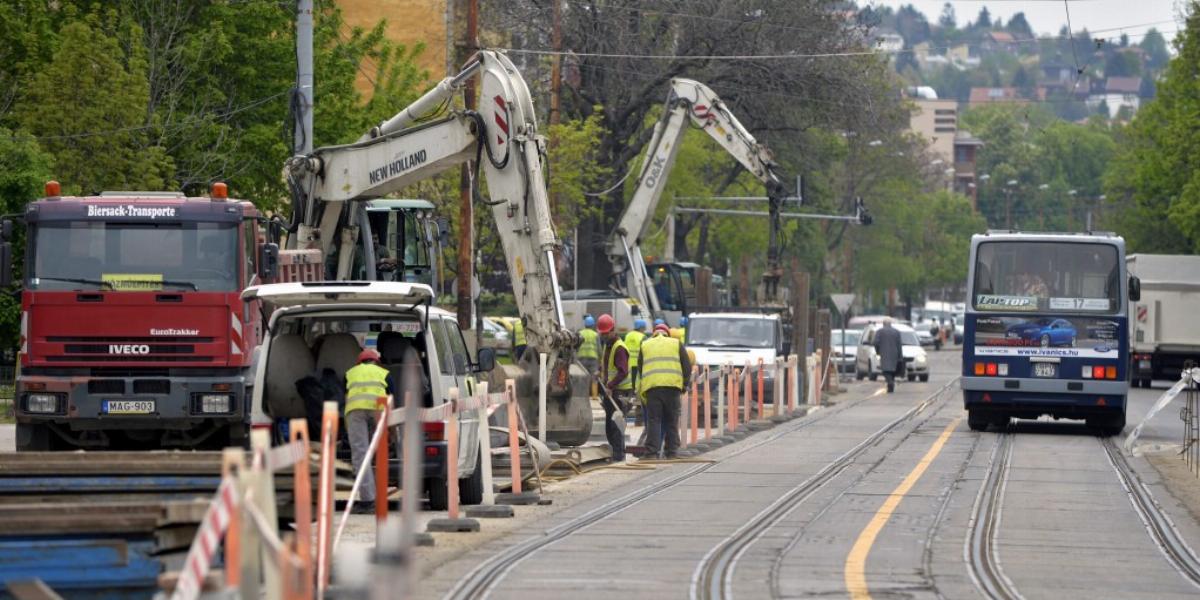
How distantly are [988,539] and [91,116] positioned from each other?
19498 millimetres

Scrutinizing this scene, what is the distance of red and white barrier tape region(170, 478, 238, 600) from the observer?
6.82 meters

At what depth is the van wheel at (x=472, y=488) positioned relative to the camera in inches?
647

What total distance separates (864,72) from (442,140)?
28.7 meters

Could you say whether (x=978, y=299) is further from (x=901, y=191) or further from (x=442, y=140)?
(x=901, y=191)

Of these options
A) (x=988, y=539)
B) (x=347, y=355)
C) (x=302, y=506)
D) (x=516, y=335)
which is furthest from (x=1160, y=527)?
(x=516, y=335)

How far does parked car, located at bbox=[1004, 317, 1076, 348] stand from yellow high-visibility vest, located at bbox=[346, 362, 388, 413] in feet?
50.1

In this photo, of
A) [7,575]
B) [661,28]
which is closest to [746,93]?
[661,28]

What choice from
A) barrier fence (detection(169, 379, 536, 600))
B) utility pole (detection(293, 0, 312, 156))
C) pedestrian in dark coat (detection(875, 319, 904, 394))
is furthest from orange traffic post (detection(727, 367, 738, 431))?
pedestrian in dark coat (detection(875, 319, 904, 394))

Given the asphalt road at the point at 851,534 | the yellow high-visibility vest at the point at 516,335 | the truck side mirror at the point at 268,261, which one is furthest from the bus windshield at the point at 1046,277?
the truck side mirror at the point at 268,261

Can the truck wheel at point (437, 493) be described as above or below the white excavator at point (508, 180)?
below

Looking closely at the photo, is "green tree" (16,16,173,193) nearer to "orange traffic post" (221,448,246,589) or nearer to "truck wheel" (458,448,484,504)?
"truck wheel" (458,448,484,504)

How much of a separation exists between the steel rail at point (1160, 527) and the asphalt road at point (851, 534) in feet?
0.30

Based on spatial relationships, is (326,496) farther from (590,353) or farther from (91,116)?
(91,116)

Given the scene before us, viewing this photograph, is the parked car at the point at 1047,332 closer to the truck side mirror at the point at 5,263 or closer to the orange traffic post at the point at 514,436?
the orange traffic post at the point at 514,436
